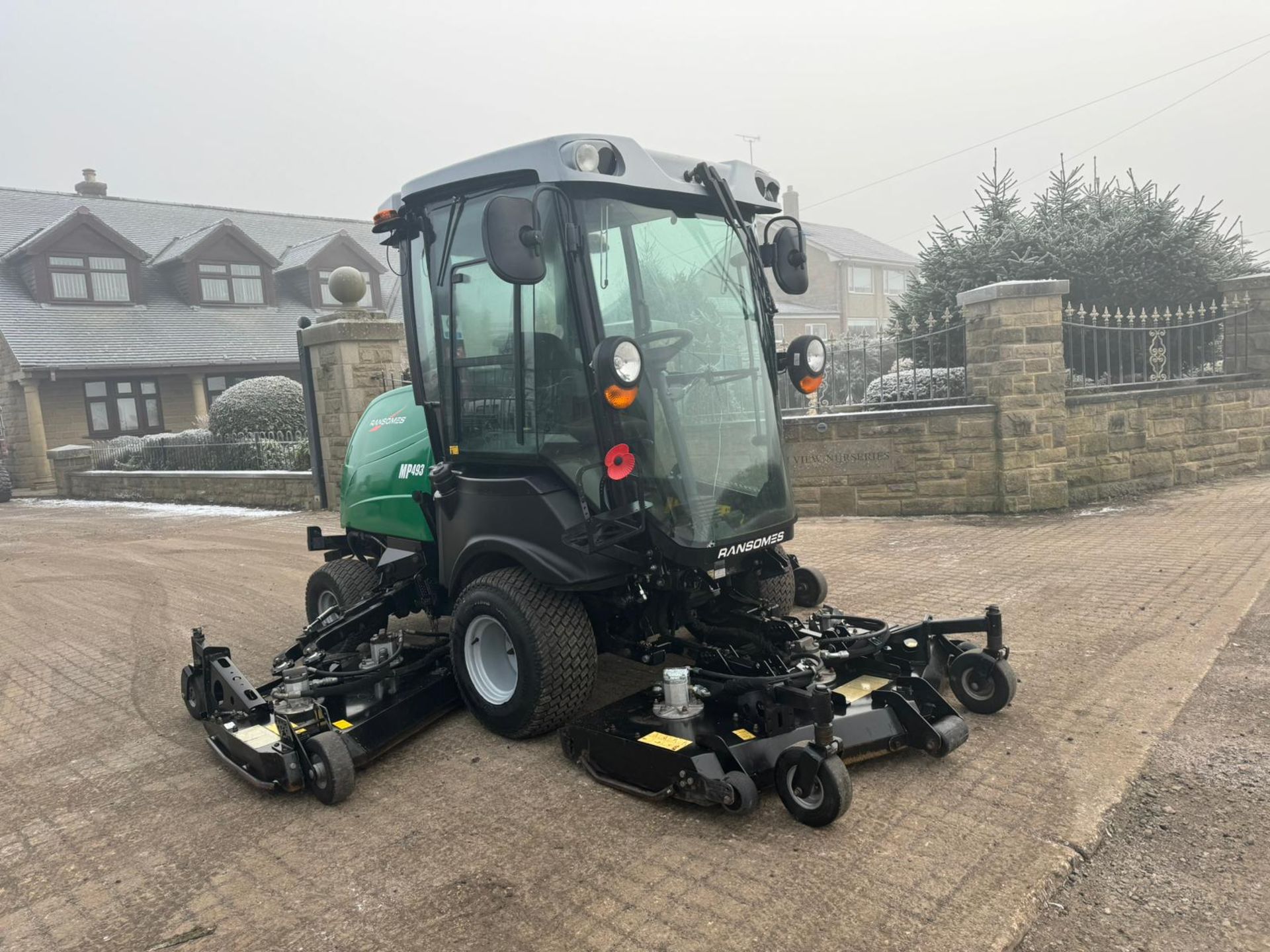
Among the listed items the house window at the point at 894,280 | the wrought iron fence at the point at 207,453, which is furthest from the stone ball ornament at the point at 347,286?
the house window at the point at 894,280

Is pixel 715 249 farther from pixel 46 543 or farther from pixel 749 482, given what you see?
pixel 46 543

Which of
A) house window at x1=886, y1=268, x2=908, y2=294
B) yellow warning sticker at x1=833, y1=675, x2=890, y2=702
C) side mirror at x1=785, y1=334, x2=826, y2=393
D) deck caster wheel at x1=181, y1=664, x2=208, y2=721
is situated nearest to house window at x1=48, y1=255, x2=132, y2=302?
deck caster wheel at x1=181, y1=664, x2=208, y2=721

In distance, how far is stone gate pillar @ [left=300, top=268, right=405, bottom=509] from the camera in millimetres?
12070

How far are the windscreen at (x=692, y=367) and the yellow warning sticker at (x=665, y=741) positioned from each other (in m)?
0.79

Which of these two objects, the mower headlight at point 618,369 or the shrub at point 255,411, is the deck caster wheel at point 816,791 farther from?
the shrub at point 255,411

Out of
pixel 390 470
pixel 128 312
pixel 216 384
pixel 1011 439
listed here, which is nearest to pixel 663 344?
pixel 390 470

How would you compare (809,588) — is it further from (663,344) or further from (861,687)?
(663,344)

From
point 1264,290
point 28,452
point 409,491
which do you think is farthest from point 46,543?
point 1264,290

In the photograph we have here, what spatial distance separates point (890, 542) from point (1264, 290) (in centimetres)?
640

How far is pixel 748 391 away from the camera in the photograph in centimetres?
428

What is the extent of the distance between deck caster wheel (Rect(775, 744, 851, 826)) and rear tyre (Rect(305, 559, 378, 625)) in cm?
301

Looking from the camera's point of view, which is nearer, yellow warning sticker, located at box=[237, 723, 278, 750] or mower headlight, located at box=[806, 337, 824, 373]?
yellow warning sticker, located at box=[237, 723, 278, 750]

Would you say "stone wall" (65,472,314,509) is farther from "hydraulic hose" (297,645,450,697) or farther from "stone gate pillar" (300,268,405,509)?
"hydraulic hose" (297,645,450,697)

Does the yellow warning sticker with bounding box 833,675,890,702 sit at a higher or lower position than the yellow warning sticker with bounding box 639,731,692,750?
lower
